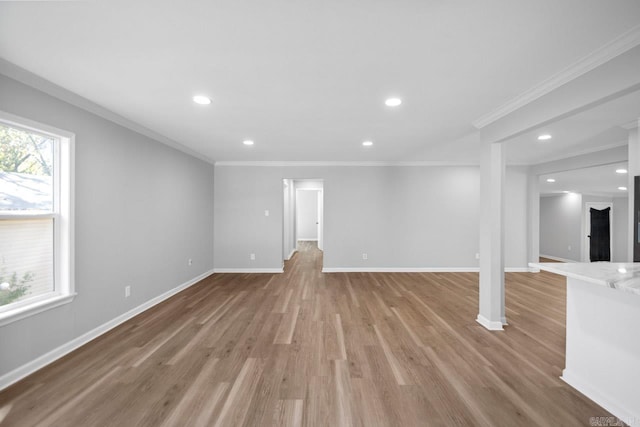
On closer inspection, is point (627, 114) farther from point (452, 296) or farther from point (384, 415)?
point (384, 415)

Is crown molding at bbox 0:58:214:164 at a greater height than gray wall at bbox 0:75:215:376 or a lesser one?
greater

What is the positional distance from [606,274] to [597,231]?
9.88 m

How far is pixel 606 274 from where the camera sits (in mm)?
1723

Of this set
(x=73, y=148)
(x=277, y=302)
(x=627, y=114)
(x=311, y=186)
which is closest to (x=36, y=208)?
(x=73, y=148)

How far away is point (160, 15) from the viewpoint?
4.48 ft

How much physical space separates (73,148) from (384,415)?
11.4 ft

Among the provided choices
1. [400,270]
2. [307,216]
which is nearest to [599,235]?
[400,270]

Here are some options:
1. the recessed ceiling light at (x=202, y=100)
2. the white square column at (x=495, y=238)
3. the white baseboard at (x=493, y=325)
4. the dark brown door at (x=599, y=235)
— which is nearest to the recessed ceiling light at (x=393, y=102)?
the white square column at (x=495, y=238)

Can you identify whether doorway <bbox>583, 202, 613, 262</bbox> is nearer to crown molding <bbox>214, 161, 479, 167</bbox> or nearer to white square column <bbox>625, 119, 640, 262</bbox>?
crown molding <bbox>214, 161, 479, 167</bbox>

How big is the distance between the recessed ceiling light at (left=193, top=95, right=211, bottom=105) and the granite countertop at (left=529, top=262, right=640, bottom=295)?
125 inches

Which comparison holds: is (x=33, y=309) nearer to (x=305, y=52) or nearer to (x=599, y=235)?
(x=305, y=52)

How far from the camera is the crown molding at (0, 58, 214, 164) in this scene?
1868mm

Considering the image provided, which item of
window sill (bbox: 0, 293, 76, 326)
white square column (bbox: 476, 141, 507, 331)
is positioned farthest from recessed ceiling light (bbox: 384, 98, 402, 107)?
window sill (bbox: 0, 293, 76, 326)

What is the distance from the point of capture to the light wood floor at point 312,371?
1624 millimetres
